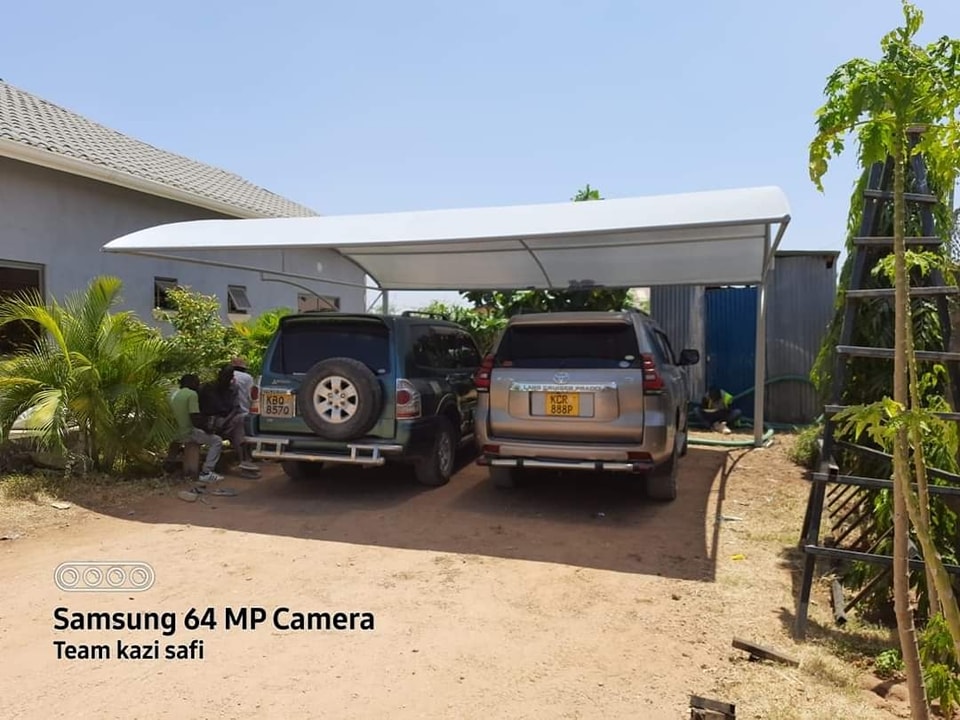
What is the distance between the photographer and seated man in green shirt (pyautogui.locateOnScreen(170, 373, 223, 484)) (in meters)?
7.39

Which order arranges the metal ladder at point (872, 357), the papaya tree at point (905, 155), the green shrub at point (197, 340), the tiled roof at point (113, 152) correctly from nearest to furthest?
the papaya tree at point (905, 155) → the metal ladder at point (872, 357) → the green shrub at point (197, 340) → the tiled roof at point (113, 152)

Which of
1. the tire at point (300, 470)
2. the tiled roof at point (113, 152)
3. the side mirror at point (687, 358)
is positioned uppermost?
the tiled roof at point (113, 152)

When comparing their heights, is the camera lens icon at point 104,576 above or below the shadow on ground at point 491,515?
below

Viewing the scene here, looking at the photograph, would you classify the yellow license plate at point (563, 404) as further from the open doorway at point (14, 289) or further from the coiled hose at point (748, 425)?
the open doorway at point (14, 289)

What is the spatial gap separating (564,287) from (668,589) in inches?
278

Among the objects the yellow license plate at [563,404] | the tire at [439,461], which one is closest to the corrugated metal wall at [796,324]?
the tire at [439,461]

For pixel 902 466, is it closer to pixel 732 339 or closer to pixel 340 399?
pixel 340 399

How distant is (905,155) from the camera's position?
2510 mm

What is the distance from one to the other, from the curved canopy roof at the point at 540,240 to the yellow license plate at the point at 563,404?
57.5 inches

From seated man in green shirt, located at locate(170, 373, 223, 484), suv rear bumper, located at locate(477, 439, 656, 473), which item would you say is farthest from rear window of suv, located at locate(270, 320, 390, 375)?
suv rear bumper, located at locate(477, 439, 656, 473)

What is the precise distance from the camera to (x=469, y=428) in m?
8.30

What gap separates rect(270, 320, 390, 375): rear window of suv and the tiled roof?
443cm

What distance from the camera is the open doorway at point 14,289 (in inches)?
343

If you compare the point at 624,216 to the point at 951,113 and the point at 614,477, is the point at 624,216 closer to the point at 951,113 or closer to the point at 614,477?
the point at 614,477
